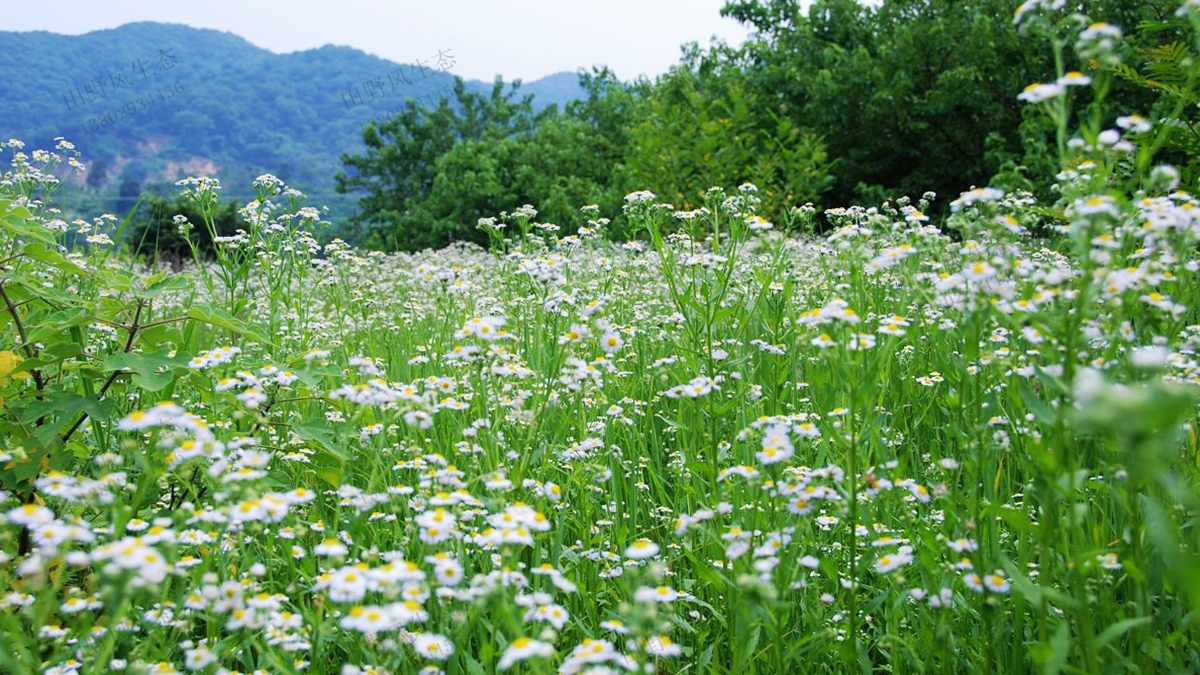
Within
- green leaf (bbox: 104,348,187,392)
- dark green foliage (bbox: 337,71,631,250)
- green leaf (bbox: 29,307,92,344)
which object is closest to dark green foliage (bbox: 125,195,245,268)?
green leaf (bbox: 29,307,92,344)

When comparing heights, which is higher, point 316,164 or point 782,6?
point 782,6

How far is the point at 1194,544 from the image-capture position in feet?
5.90

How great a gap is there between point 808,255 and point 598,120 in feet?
63.9

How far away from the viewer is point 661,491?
270 cm

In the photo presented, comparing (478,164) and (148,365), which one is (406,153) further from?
(148,365)

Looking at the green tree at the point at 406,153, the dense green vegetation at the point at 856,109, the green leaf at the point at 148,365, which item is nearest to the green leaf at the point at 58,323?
the green leaf at the point at 148,365

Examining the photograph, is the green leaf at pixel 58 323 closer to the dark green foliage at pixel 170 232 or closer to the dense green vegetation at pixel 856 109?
the dark green foliage at pixel 170 232

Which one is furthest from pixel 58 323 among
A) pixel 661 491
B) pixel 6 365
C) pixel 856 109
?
pixel 856 109

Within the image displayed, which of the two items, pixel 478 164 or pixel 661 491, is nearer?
pixel 661 491

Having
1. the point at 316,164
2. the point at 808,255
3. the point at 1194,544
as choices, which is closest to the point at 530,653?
the point at 1194,544

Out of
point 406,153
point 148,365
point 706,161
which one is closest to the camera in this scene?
point 148,365

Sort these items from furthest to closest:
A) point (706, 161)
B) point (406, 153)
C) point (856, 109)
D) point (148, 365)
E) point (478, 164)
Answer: point (406, 153) → point (478, 164) → point (856, 109) → point (706, 161) → point (148, 365)

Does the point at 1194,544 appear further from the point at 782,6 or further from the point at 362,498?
the point at 782,6

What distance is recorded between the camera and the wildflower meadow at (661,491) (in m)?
1.45
